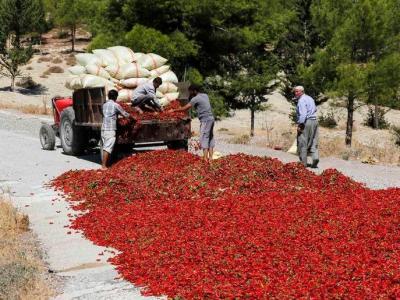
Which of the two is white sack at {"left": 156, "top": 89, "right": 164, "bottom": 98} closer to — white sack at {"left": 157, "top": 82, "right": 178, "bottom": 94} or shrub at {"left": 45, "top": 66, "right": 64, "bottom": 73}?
white sack at {"left": 157, "top": 82, "right": 178, "bottom": 94}

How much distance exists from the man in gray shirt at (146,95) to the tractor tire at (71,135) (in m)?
2.47

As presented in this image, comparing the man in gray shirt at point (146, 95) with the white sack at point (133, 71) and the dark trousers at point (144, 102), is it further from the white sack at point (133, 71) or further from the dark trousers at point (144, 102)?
the white sack at point (133, 71)

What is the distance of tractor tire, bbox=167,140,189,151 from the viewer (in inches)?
637

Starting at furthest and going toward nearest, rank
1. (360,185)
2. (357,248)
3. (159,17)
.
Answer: (159,17)
(360,185)
(357,248)

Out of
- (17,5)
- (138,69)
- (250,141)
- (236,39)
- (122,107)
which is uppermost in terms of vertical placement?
(17,5)

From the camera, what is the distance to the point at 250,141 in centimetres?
2256

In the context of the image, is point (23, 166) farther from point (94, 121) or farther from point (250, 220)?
point (250, 220)

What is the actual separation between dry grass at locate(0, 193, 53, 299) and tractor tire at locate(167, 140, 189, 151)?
6787mm

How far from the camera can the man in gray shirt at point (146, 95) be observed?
48.0 feet

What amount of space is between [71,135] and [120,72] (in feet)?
8.68

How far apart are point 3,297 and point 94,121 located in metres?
9.11

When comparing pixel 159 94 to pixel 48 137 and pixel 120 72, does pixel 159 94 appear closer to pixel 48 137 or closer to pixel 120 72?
pixel 120 72

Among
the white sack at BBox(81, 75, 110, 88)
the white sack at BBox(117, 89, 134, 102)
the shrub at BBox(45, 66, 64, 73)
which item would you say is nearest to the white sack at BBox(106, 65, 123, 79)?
the white sack at BBox(81, 75, 110, 88)

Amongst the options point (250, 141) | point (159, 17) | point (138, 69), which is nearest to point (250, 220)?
point (138, 69)
